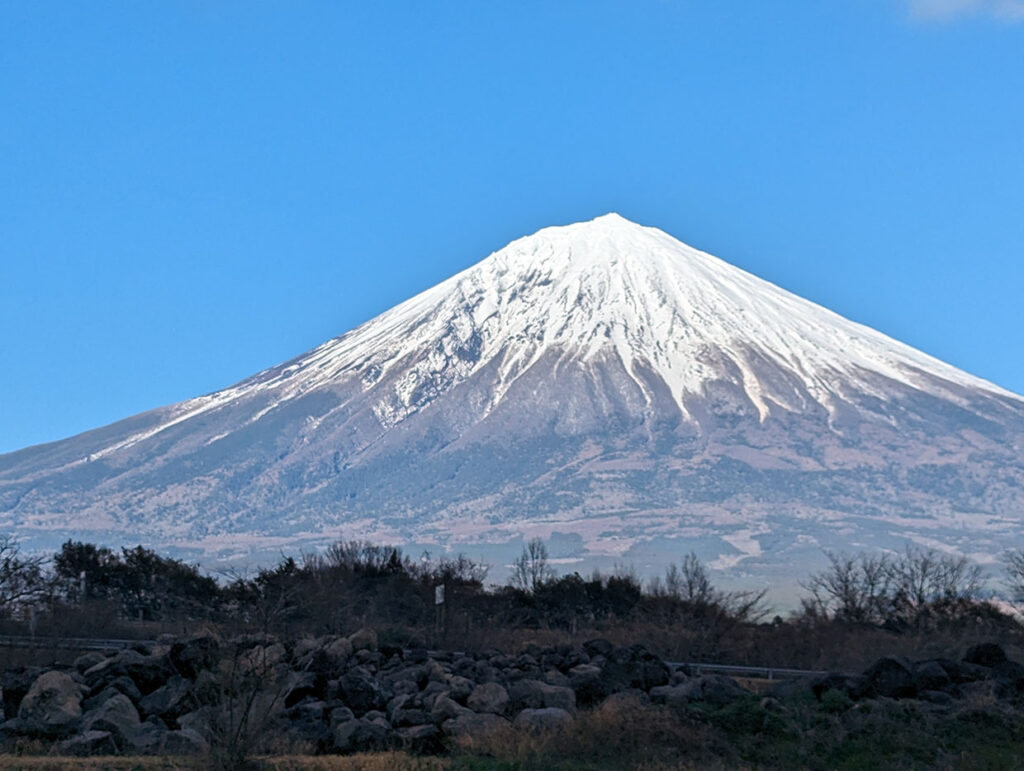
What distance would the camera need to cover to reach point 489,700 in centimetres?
2134

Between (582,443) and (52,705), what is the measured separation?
449ft

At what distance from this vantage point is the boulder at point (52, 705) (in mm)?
20078

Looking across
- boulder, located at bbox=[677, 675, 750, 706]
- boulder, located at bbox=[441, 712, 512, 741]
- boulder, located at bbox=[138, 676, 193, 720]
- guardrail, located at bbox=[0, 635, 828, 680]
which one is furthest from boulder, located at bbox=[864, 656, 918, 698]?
boulder, located at bbox=[138, 676, 193, 720]

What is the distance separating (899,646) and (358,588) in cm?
1938

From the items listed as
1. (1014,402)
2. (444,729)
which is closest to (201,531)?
(1014,402)

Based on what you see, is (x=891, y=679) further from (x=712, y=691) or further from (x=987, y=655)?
(x=987, y=655)

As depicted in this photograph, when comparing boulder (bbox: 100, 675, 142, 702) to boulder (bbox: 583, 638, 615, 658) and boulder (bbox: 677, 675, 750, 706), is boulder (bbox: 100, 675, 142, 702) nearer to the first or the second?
boulder (bbox: 677, 675, 750, 706)

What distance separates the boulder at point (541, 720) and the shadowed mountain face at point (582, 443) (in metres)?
103

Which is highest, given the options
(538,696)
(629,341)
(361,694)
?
(629,341)

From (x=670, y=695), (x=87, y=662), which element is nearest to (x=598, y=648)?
(x=670, y=695)

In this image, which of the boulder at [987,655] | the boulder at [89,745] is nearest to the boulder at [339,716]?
the boulder at [89,745]

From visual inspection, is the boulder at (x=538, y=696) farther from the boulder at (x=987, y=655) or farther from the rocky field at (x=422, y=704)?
the boulder at (x=987, y=655)

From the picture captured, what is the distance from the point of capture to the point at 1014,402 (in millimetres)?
Result: 173375

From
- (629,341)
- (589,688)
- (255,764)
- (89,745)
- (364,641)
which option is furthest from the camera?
(629,341)
